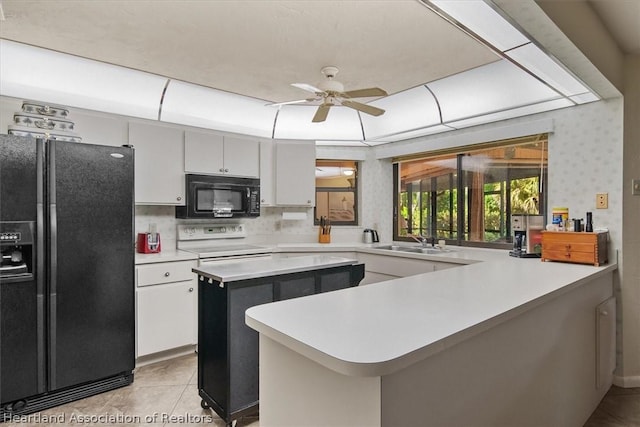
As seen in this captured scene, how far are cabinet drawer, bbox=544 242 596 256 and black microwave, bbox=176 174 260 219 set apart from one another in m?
2.88

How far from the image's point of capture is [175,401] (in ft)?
8.07

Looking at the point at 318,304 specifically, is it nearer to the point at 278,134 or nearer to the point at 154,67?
the point at 154,67

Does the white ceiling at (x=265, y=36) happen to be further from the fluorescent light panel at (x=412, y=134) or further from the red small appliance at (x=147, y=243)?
the red small appliance at (x=147, y=243)

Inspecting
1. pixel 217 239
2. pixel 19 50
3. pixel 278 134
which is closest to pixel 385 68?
pixel 278 134

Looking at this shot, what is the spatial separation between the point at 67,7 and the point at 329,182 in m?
3.32

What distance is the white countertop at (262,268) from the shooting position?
2.08m

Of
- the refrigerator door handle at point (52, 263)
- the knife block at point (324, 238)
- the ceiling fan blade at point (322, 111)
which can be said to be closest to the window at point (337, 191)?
the knife block at point (324, 238)

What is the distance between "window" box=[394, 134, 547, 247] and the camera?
3.35 meters

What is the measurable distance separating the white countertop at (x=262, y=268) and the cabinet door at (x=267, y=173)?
5.60 ft

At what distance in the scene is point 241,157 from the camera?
158 inches

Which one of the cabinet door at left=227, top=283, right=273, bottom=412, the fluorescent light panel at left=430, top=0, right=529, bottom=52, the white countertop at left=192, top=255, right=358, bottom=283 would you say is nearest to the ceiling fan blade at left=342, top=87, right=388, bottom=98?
the fluorescent light panel at left=430, top=0, right=529, bottom=52

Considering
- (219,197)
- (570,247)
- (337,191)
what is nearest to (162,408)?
(219,197)

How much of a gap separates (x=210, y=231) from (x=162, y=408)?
→ 202 cm

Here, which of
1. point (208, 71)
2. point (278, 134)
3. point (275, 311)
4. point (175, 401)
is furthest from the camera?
point (278, 134)
